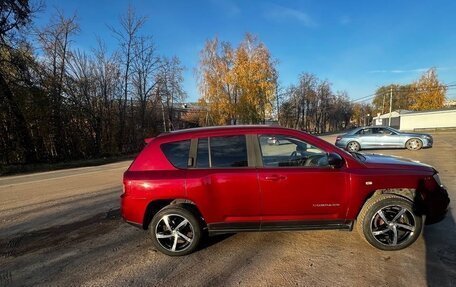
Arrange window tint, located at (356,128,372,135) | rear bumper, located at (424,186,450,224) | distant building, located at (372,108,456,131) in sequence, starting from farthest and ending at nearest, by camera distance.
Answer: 1. distant building, located at (372,108,456,131)
2. window tint, located at (356,128,372,135)
3. rear bumper, located at (424,186,450,224)

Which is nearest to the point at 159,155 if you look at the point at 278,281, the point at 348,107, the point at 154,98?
the point at 278,281

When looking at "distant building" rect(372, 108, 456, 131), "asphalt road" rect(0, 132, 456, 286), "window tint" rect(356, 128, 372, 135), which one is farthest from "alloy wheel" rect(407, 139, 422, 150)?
"distant building" rect(372, 108, 456, 131)

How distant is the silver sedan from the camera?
1686 cm

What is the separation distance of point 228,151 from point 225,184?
456mm

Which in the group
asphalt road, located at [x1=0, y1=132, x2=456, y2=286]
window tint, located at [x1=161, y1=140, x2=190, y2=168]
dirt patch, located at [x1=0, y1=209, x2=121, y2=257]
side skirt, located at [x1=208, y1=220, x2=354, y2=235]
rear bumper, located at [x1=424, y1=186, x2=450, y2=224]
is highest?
window tint, located at [x1=161, y1=140, x2=190, y2=168]

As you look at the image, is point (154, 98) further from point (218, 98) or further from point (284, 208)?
point (284, 208)

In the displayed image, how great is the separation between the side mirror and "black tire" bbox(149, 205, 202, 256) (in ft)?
6.28

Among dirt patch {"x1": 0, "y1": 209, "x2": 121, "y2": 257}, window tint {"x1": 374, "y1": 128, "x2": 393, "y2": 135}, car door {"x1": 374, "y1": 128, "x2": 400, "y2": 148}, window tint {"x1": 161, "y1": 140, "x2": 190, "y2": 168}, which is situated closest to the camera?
window tint {"x1": 161, "y1": 140, "x2": 190, "y2": 168}

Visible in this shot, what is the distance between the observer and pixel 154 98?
110ft

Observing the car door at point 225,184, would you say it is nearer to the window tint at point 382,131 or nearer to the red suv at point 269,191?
the red suv at point 269,191

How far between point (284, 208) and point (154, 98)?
30.9m

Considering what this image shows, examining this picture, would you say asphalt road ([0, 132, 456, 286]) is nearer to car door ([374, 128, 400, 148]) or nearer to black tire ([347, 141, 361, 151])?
black tire ([347, 141, 361, 151])

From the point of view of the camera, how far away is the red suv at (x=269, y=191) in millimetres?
4129

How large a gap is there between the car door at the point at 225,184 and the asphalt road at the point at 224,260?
19.2 inches
